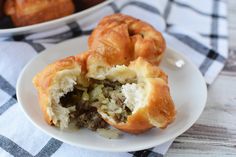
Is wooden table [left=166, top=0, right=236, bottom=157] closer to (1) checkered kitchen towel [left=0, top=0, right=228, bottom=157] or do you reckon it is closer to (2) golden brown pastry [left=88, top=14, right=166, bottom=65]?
(1) checkered kitchen towel [left=0, top=0, right=228, bottom=157]

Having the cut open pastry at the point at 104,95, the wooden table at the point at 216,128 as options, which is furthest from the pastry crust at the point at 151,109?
the wooden table at the point at 216,128

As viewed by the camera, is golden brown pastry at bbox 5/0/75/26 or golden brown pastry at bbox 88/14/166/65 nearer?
golden brown pastry at bbox 88/14/166/65

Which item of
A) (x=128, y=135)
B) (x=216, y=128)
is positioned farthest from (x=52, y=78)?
(x=216, y=128)

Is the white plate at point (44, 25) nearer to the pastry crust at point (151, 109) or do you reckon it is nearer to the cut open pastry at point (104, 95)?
the cut open pastry at point (104, 95)

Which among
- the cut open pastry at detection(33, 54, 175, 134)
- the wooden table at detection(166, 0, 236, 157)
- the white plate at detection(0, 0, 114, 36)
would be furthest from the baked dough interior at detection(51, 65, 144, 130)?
the white plate at detection(0, 0, 114, 36)

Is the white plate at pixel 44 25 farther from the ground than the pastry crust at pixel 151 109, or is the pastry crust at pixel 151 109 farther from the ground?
the pastry crust at pixel 151 109

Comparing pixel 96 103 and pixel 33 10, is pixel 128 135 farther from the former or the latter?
pixel 33 10

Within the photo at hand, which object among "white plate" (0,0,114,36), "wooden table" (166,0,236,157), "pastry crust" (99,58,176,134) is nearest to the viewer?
"pastry crust" (99,58,176,134)
